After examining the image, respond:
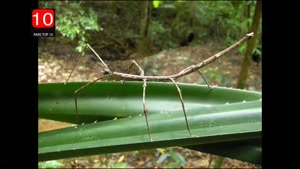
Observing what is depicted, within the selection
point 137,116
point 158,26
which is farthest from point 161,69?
point 137,116

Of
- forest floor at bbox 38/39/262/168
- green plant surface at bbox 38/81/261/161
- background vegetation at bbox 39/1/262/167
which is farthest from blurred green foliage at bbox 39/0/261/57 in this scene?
green plant surface at bbox 38/81/261/161

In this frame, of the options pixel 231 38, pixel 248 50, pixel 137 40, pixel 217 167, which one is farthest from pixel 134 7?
pixel 217 167

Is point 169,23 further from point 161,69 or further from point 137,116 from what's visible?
point 137,116

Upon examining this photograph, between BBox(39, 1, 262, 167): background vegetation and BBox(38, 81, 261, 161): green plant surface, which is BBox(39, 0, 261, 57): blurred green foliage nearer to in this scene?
BBox(39, 1, 262, 167): background vegetation

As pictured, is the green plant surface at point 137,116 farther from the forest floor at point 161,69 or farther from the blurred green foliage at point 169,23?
the blurred green foliage at point 169,23

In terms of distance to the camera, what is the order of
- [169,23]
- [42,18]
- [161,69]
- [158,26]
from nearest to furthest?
[42,18] < [161,69] < [158,26] < [169,23]

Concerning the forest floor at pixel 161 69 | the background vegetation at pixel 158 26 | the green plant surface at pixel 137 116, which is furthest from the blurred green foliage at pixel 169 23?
the green plant surface at pixel 137 116

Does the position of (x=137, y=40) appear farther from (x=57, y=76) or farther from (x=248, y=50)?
(x=248, y=50)
